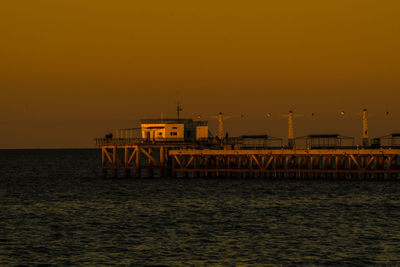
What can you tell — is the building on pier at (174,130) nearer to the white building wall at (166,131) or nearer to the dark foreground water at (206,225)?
the white building wall at (166,131)

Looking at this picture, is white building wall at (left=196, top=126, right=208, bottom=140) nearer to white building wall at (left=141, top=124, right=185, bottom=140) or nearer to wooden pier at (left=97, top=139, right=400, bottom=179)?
wooden pier at (left=97, top=139, right=400, bottom=179)

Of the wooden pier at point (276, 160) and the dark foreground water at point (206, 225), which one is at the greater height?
the wooden pier at point (276, 160)

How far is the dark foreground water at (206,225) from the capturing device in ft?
127

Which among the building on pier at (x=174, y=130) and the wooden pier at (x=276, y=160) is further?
the building on pier at (x=174, y=130)

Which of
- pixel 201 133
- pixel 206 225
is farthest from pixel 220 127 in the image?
pixel 206 225

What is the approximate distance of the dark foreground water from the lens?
38844 mm

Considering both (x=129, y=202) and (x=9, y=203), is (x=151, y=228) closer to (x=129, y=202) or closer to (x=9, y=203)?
(x=129, y=202)

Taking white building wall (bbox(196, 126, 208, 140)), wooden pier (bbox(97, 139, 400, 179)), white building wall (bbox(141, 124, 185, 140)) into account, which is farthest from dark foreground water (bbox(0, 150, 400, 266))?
white building wall (bbox(196, 126, 208, 140))

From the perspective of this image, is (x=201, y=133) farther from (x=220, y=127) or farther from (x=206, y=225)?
(x=206, y=225)

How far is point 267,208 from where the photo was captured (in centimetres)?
6003

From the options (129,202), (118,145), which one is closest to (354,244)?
(129,202)

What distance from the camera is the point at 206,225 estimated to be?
1957 inches

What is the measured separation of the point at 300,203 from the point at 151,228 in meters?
18.8

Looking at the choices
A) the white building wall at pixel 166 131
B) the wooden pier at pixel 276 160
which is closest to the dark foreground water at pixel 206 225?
the wooden pier at pixel 276 160
